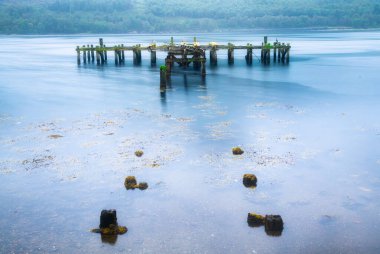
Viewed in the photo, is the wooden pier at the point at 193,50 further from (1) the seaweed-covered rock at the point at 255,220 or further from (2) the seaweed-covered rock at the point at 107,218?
(2) the seaweed-covered rock at the point at 107,218

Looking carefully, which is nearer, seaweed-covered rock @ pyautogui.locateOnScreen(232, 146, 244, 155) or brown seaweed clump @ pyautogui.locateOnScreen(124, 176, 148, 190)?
brown seaweed clump @ pyautogui.locateOnScreen(124, 176, 148, 190)

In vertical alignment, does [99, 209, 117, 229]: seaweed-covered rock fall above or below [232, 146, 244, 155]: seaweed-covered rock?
below

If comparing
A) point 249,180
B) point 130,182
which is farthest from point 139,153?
point 249,180

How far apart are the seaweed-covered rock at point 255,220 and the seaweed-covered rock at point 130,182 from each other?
210 inches

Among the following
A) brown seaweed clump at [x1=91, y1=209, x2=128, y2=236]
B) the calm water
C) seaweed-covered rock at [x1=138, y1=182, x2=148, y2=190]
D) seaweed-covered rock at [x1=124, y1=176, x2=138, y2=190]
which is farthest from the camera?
seaweed-covered rock at [x1=124, y1=176, x2=138, y2=190]

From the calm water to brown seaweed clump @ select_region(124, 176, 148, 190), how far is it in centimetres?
38

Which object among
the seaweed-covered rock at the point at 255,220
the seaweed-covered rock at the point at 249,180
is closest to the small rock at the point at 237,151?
the seaweed-covered rock at the point at 249,180

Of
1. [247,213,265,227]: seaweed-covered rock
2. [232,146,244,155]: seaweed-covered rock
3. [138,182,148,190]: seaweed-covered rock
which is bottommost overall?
[247,213,265,227]: seaweed-covered rock

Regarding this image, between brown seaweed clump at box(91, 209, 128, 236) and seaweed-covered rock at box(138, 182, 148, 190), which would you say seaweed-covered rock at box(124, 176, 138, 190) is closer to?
seaweed-covered rock at box(138, 182, 148, 190)

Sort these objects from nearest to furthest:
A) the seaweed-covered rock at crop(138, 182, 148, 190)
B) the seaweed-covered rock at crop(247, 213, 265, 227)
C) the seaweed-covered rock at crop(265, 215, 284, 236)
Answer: the seaweed-covered rock at crop(265, 215, 284, 236)
the seaweed-covered rock at crop(247, 213, 265, 227)
the seaweed-covered rock at crop(138, 182, 148, 190)

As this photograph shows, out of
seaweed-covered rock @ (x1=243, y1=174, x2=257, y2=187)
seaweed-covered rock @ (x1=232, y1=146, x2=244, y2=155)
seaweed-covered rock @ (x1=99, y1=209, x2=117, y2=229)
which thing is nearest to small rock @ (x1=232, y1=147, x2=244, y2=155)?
seaweed-covered rock @ (x1=232, y1=146, x2=244, y2=155)

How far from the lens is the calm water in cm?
1354

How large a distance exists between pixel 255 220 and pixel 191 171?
5.74 metres

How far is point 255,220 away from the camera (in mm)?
14352
